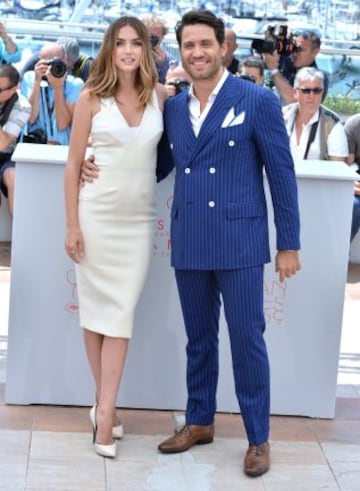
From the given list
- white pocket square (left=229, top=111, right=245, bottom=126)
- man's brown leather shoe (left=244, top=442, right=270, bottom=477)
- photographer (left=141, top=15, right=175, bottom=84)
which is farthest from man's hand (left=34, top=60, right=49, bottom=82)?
→ man's brown leather shoe (left=244, top=442, right=270, bottom=477)

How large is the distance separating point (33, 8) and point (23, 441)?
836cm

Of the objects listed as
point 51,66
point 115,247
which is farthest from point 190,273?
point 51,66

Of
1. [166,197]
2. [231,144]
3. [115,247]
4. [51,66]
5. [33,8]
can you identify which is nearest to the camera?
[231,144]

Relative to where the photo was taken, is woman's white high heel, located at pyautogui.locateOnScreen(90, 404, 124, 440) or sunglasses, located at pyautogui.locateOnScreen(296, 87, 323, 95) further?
sunglasses, located at pyautogui.locateOnScreen(296, 87, 323, 95)

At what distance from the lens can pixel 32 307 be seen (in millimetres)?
4512

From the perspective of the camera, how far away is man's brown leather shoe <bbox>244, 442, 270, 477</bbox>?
13.2ft

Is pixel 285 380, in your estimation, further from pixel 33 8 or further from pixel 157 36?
pixel 33 8

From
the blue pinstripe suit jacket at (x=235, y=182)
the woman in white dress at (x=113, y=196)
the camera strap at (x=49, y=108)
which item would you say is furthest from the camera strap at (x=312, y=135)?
the blue pinstripe suit jacket at (x=235, y=182)

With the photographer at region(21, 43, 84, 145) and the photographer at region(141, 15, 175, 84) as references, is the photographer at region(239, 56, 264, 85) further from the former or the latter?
the photographer at region(21, 43, 84, 145)

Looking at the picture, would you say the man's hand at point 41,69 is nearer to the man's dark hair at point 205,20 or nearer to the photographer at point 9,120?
the photographer at point 9,120

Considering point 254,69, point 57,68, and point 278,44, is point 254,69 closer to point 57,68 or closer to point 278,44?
point 278,44

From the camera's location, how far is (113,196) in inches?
158

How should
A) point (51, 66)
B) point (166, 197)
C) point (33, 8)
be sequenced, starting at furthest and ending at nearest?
point (33, 8)
point (51, 66)
point (166, 197)

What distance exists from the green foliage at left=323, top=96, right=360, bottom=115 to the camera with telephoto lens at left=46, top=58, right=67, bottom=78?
251 cm
